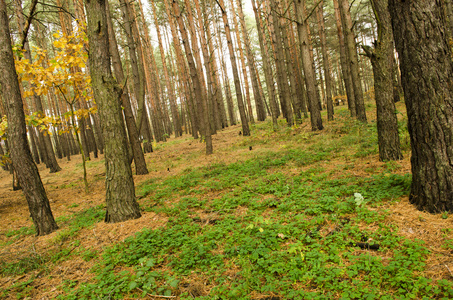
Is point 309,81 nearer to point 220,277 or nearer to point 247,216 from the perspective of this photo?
point 247,216

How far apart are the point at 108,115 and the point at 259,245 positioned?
139 inches

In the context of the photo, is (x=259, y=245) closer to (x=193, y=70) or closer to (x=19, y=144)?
(x=19, y=144)

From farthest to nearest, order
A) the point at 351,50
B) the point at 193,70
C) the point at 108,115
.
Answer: the point at 193,70 → the point at 351,50 → the point at 108,115

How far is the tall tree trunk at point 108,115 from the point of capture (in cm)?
446

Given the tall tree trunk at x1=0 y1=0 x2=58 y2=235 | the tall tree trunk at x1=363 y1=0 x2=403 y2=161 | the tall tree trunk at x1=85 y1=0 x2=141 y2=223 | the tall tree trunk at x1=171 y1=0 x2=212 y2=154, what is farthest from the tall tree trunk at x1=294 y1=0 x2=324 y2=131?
the tall tree trunk at x1=0 y1=0 x2=58 y2=235

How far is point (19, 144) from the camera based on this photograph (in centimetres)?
454

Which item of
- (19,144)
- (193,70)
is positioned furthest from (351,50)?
(19,144)

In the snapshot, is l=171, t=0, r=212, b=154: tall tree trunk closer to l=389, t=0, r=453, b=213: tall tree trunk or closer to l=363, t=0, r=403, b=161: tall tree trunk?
l=363, t=0, r=403, b=161: tall tree trunk

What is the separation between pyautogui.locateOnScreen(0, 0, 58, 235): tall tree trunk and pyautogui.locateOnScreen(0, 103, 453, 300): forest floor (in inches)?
18.7

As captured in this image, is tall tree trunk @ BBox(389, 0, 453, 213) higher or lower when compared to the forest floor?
higher

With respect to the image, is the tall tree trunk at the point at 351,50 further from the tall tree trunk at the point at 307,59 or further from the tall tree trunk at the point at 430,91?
the tall tree trunk at the point at 430,91

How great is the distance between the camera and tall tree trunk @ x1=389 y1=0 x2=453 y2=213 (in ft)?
9.65

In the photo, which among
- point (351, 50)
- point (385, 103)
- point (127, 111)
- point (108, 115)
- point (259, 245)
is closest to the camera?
point (259, 245)

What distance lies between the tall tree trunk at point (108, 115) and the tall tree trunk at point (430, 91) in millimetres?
4646
